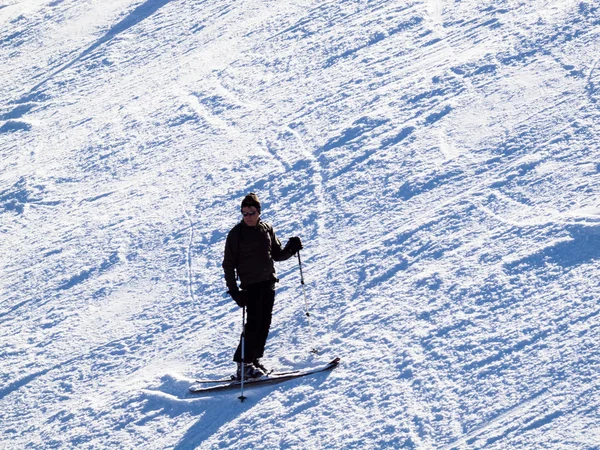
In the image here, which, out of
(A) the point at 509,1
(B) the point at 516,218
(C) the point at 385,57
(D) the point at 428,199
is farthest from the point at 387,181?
(A) the point at 509,1

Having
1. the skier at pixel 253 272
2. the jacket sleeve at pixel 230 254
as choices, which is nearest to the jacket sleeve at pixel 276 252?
the skier at pixel 253 272

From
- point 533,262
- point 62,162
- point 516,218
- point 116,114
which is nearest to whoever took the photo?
point 533,262

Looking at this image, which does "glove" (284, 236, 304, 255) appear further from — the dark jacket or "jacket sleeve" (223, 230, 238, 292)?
"jacket sleeve" (223, 230, 238, 292)

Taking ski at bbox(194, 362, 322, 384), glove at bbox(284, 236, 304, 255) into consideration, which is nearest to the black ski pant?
ski at bbox(194, 362, 322, 384)

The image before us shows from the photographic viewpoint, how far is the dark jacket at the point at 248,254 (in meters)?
7.46

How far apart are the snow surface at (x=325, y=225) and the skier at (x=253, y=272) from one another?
0.34 metres

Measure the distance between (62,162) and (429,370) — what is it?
23.8ft

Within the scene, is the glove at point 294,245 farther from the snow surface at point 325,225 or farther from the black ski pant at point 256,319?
the snow surface at point 325,225

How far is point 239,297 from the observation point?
740 centimetres

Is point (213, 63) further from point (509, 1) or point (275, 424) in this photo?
point (275, 424)

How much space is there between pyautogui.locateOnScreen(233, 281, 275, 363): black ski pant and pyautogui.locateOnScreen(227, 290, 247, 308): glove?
0.09m

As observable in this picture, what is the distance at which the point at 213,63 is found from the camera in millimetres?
14664

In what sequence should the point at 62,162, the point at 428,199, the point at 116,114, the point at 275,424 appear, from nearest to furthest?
the point at 275,424, the point at 428,199, the point at 62,162, the point at 116,114

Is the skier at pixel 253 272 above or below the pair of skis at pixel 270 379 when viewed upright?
above
